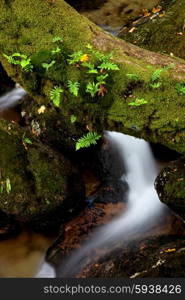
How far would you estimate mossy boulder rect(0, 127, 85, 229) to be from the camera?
23.4ft

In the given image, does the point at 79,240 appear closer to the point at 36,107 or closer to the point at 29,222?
the point at 29,222

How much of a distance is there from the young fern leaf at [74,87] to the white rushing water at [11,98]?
5270 millimetres

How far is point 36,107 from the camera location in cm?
917

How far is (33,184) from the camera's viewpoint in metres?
7.24

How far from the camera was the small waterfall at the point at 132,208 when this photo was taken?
7277mm

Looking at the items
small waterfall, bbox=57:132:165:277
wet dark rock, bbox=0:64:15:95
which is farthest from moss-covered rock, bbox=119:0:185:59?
wet dark rock, bbox=0:64:15:95

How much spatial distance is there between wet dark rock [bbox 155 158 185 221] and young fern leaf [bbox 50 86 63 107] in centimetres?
264

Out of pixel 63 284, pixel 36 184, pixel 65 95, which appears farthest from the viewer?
pixel 36 184

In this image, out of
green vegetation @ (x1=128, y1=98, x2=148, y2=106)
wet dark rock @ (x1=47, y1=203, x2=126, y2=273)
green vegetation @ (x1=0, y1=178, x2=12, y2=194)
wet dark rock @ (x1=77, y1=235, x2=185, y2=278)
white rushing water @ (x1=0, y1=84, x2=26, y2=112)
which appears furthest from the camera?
white rushing water @ (x1=0, y1=84, x2=26, y2=112)

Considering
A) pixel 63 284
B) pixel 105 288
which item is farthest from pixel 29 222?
pixel 105 288

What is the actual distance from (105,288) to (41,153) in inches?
131

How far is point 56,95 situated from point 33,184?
7.19 feet

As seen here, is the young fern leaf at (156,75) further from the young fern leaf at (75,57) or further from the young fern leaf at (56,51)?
the young fern leaf at (56,51)

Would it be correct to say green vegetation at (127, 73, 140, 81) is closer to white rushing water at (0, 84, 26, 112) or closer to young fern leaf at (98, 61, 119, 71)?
young fern leaf at (98, 61, 119, 71)
